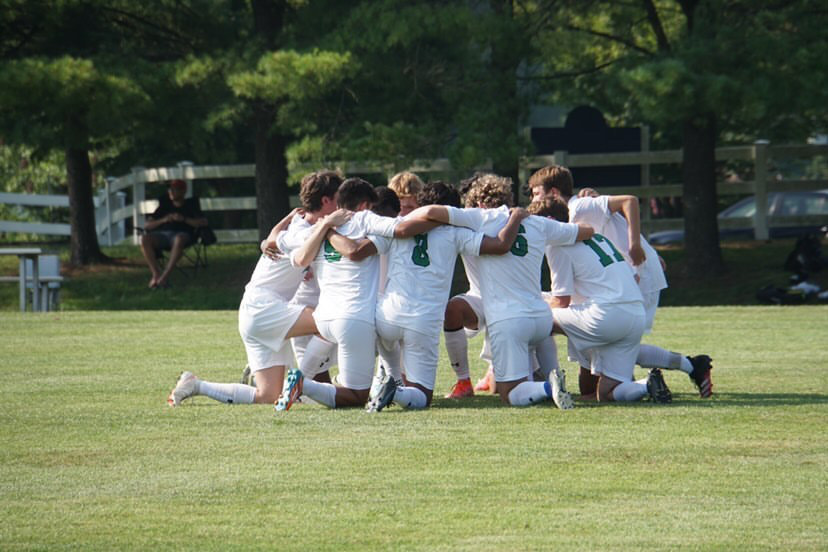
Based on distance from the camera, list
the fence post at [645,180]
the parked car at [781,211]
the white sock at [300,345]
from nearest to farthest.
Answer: the white sock at [300,345] → the fence post at [645,180] → the parked car at [781,211]

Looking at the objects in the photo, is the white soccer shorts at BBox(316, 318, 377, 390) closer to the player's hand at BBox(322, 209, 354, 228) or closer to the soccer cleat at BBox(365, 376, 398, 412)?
the soccer cleat at BBox(365, 376, 398, 412)

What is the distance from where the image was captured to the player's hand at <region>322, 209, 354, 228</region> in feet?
29.1

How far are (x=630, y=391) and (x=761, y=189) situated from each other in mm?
17235

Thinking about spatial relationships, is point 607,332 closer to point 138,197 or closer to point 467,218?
point 467,218

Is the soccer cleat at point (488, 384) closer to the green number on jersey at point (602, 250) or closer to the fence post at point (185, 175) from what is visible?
the green number on jersey at point (602, 250)

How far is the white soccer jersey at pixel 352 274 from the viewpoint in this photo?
29.1ft

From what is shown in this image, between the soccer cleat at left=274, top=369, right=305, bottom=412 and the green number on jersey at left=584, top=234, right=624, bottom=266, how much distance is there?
2128 mm

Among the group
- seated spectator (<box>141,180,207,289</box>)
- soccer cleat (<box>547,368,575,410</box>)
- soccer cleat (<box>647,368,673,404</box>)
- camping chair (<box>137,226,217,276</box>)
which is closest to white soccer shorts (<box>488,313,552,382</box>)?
soccer cleat (<box>547,368,575,410</box>)

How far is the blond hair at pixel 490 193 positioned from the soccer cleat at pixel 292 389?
179 cm

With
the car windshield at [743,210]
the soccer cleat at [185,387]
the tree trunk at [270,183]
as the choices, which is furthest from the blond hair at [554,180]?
→ the car windshield at [743,210]

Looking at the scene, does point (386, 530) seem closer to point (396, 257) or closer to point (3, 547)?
point (3, 547)

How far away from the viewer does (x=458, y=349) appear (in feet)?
31.7

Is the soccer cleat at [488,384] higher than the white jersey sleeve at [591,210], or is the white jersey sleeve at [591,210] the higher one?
the white jersey sleeve at [591,210]

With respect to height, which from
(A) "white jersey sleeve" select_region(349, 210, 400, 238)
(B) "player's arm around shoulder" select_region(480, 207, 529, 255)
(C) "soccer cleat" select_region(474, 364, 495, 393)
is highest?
(A) "white jersey sleeve" select_region(349, 210, 400, 238)
